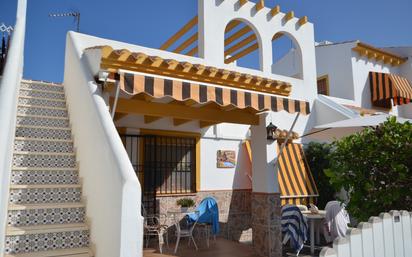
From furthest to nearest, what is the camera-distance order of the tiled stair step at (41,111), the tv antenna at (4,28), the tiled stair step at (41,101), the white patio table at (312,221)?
1. the tv antenna at (4,28)
2. the white patio table at (312,221)
3. the tiled stair step at (41,101)
4. the tiled stair step at (41,111)

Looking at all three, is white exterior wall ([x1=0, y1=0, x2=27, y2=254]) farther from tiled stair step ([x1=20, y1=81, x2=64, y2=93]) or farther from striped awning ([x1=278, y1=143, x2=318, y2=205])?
striped awning ([x1=278, y1=143, x2=318, y2=205])

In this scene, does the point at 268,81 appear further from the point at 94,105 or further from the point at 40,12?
the point at 40,12

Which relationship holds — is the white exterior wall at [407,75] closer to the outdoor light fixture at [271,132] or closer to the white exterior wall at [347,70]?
the white exterior wall at [347,70]

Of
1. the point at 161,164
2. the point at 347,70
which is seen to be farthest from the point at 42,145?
the point at 347,70

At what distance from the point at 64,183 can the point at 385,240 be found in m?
5.41

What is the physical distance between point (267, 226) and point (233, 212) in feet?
11.0

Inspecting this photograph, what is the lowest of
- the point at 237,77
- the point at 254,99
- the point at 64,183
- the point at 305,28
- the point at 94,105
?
the point at 64,183

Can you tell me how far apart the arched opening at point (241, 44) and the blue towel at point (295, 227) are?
16.5 feet

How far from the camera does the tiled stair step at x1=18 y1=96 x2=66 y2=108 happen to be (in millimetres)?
7852

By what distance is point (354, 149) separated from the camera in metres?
6.55

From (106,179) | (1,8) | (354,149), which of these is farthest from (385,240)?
(1,8)

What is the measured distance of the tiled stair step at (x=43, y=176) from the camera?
5.86 metres

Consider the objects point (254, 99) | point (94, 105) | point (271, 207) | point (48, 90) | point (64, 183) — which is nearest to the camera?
point (94, 105)

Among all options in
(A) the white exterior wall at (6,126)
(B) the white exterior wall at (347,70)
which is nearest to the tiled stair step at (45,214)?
(A) the white exterior wall at (6,126)
